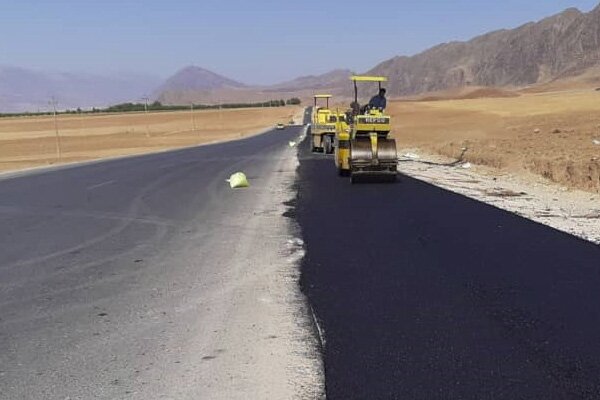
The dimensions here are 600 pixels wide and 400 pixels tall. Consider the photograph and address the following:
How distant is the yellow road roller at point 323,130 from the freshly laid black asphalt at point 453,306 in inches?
830

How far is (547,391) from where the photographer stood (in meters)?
5.11

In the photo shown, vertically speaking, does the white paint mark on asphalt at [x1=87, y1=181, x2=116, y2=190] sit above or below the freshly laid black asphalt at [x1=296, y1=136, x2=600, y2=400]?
below

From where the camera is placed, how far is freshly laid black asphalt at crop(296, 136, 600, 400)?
534 cm

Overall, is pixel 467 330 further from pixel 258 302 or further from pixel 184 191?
pixel 184 191

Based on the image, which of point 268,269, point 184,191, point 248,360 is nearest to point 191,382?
point 248,360

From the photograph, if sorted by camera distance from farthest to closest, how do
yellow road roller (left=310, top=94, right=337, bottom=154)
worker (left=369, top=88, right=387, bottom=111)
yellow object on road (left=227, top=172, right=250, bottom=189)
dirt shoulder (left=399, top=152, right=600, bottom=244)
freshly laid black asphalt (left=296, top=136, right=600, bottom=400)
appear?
yellow road roller (left=310, top=94, right=337, bottom=154)
worker (left=369, top=88, right=387, bottom=111)
yellow object on road (left=227, top=172, right=250, bottom=189)
dirt shoulder (left=399, top=152, right=600, bottom=244)
freshly laid black asphalt (left=296, top=136, right=600, bottom=400)

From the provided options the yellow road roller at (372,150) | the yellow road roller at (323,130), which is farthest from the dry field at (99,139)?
the yellow road roller at (372,150)

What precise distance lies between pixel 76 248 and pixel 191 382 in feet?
19.6

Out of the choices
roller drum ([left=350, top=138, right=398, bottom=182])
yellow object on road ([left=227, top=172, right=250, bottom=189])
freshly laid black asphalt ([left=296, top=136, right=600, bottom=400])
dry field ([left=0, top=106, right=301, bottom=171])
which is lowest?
dry field ([left=0, top=106, right=301, bottom=171])

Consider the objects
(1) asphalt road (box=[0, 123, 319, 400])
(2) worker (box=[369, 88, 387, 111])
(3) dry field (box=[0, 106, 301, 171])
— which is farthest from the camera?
(3) dry field (box=[0, 106, 301, 171])

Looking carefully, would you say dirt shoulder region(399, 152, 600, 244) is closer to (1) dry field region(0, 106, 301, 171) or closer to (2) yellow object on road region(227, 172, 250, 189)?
(2) yellow object on road region(227, 172, 250, 189)

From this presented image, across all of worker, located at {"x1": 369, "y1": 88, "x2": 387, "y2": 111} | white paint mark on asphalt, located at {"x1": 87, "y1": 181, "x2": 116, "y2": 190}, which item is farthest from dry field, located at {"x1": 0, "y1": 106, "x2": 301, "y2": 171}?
worker, located at {"x1": 369, "y1": 88, "x2": 387, "y2": 111}

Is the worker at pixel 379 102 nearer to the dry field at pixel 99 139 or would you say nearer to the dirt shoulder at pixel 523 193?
the dirt shoulder at pixel 523 193

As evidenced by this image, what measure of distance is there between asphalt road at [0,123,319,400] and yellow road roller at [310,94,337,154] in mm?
18302
